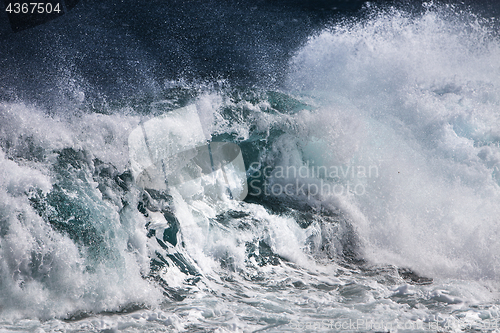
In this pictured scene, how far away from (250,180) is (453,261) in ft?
9.20

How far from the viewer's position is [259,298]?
10.8 ft

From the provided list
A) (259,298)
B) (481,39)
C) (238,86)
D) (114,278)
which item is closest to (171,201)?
(114,278)

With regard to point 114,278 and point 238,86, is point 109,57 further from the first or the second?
point 114,278

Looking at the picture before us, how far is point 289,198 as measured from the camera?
5.21 m

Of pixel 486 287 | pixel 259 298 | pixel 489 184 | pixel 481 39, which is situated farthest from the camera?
pixel 481 39
